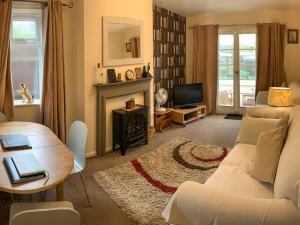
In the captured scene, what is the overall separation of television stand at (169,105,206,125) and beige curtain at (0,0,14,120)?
130 inches

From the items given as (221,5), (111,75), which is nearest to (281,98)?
(111,75)

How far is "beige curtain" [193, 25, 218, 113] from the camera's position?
7438 millimetres

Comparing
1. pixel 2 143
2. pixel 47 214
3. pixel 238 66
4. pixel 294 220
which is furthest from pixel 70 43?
pixel 238 66

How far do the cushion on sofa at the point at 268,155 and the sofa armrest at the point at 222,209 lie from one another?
0.76 metres

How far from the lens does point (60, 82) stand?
167 inches

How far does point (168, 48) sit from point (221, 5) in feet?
4.26

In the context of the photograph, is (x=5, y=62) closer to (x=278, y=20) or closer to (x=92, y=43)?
(x=92, y=43)

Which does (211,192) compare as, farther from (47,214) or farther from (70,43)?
(70,43)

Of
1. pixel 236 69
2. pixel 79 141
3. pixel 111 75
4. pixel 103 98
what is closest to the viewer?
pixel 79 141

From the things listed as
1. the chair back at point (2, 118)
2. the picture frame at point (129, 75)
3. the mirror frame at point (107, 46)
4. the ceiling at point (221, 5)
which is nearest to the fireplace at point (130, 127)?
the picture frame at point (129, 75)

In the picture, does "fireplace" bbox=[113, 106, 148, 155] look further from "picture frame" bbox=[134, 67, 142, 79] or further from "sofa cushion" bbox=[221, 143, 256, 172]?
"sofa cushion" bbox=[221, 143, 256, 172]

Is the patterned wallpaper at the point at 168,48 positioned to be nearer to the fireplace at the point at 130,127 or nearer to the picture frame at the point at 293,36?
the fireplace at the point at 130,127

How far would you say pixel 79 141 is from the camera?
122 inches

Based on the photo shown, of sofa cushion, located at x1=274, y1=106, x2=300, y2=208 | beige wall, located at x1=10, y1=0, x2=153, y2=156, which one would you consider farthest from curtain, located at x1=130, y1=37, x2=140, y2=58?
sofa cushion, located at x1=274, y1=106, x2=300, y2=208
